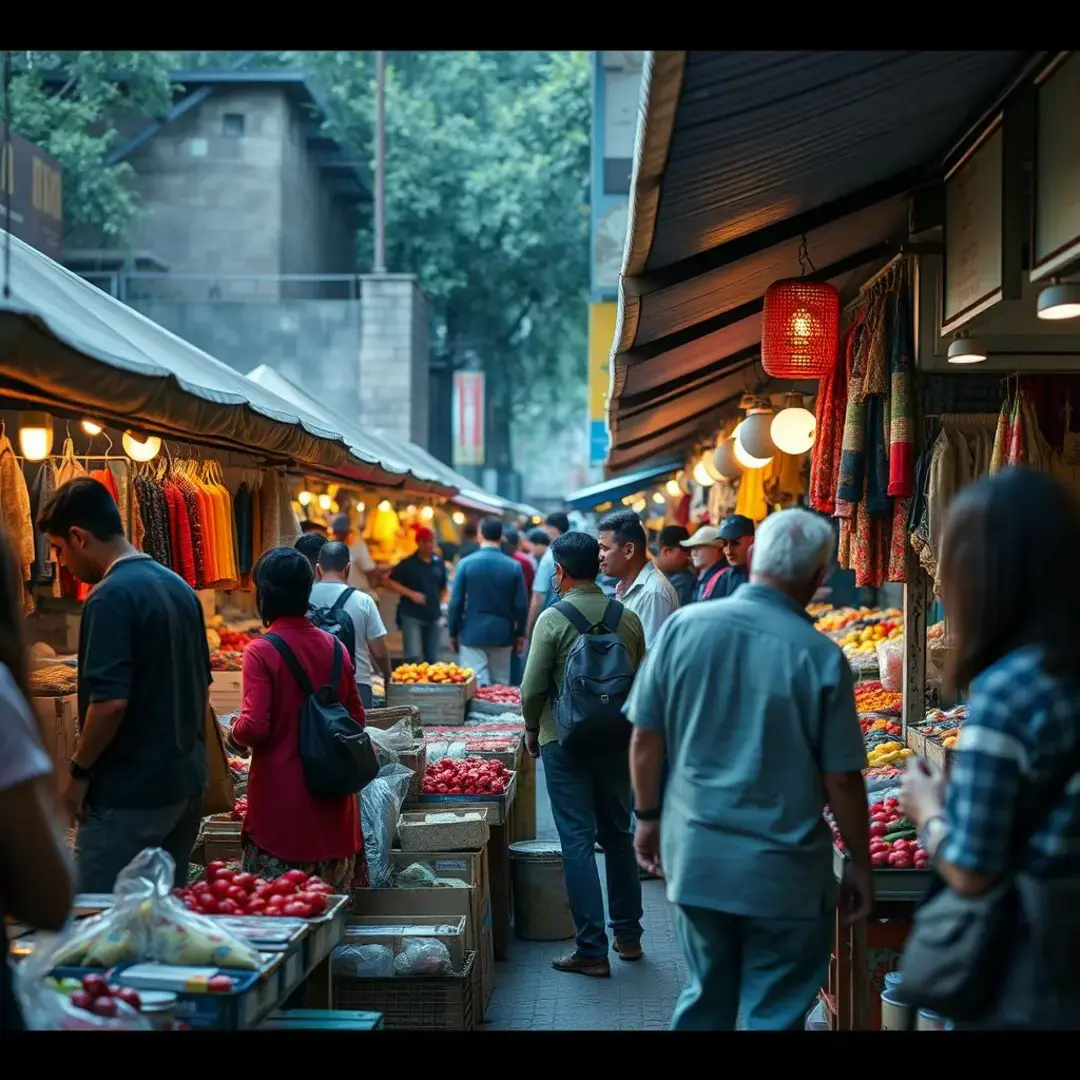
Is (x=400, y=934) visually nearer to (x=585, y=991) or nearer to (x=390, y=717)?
(x=585, y=991)

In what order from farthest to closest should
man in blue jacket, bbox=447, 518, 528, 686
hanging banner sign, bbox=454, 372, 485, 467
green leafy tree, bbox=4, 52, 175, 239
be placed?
hanging banner sign, bbox=454, 372, 485, 467
green leafy tree, bbox=4, 52, 175, 239
man in blue jacket, bbox=447, 518, 528, 686

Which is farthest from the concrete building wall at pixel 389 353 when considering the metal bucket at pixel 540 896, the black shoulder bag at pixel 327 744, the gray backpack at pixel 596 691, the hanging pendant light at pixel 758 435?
the black shoulder bag at pixel 327 744

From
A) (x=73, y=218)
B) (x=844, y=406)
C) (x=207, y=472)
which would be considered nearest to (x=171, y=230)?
(x=73, y=218)

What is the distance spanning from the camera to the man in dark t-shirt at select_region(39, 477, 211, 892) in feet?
15.6

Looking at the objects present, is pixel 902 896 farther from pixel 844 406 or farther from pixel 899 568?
pixel 844 406

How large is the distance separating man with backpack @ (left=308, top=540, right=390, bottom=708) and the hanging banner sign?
2714cm

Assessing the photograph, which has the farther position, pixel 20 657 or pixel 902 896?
pixel 902 896

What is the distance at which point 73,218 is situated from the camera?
97.6 ft

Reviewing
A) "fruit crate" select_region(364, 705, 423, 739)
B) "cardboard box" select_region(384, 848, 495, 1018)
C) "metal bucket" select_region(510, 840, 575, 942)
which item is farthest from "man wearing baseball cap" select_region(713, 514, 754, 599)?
"cardboard box" select_region(384, 848, 495, 1018)

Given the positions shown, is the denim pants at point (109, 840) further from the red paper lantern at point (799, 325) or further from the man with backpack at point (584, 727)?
the red paper lantern at point (799, 325)

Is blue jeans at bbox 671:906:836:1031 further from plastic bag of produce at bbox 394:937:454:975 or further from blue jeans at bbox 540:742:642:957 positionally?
blue jeans at bbox 540:742:642:957

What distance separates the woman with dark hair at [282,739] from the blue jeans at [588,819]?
5.10 ft

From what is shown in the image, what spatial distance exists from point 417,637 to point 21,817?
13162mm
